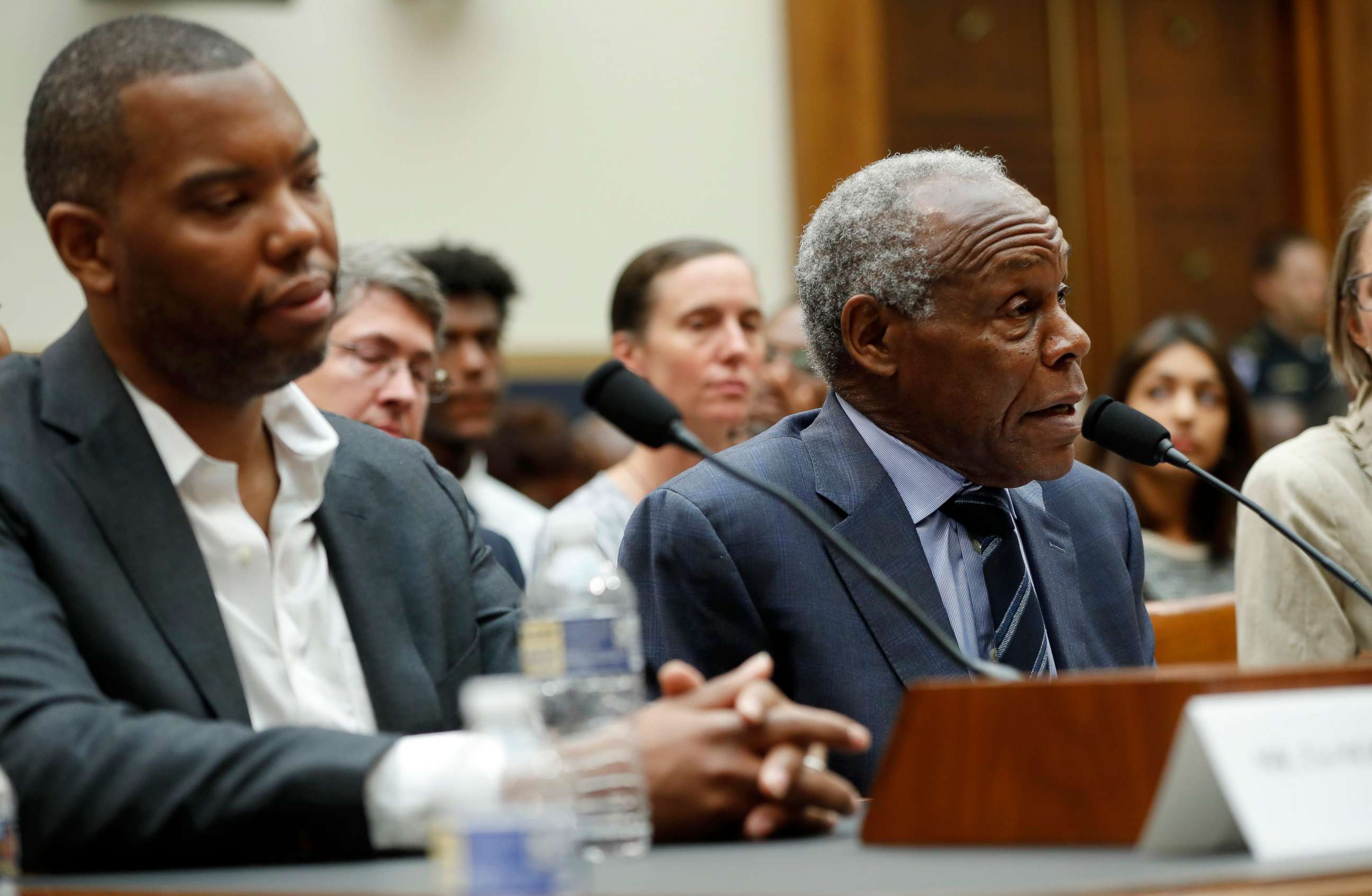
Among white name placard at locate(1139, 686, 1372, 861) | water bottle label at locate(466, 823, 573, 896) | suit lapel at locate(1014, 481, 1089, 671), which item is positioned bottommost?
suit lapel at locate(1014, 481, 1089, 671)

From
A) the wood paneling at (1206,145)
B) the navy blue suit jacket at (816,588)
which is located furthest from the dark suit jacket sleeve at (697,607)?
the wood paneling at (1206,145)

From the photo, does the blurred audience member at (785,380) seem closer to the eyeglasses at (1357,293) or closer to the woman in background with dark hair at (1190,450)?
the woman in background with dark hair at (1190,450)

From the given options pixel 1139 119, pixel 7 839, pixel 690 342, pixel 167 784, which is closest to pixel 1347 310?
pixel 690 342

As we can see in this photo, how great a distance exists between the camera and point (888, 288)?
2148mm

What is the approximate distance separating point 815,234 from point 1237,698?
1.26m

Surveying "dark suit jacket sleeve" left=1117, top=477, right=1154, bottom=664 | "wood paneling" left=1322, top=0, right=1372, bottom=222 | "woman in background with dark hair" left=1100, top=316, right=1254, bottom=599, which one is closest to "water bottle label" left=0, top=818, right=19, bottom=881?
"dark suit jacket sleeve" left=1117, top=477, right=1154, bottom=664

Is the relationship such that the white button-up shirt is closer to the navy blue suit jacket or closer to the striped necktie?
the navy blue suit jacket

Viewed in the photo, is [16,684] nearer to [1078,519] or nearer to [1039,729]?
[1039,729]

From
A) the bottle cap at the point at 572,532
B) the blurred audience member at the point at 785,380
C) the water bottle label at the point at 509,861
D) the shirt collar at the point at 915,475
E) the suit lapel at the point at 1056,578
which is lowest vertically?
the blurred audience member at the point at 785,380

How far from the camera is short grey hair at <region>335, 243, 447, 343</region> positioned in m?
3.23

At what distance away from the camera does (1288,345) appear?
5.87 metres

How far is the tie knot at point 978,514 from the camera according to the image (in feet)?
7.02

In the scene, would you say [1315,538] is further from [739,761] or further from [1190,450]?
[1190,450]

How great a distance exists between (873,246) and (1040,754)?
42.8 inches
